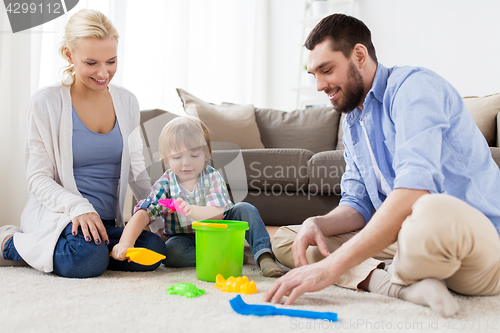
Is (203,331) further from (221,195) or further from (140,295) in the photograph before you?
(221,195)

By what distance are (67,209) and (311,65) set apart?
2.71 ft

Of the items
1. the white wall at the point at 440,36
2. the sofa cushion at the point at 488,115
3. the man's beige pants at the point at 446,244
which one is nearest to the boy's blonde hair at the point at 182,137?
the man's beige pants at the point at 446,244

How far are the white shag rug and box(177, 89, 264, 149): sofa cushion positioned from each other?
4.97 ft

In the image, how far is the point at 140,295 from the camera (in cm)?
92

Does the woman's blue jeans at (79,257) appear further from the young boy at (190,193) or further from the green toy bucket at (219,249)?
the green toy bucket at (219,249)

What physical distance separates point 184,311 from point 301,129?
2.10 meters

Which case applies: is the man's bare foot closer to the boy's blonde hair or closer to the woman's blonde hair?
the boy's blonde hair

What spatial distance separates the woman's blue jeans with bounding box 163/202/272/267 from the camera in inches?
50.2

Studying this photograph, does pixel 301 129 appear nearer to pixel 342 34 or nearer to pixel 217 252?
pixel 342 34

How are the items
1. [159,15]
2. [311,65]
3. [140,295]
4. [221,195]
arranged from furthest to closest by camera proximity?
1. [159,15]
2. [221,195]
3. [311,65]
4. [140,295]

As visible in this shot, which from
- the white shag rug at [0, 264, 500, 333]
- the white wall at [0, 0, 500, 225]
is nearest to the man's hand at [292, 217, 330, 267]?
the white shag rug at [0, 264, 500, 333]

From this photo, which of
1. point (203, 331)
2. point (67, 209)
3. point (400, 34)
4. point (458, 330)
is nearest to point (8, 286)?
point (67, 209)

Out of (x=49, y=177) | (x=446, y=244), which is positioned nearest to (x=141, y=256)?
(x=49, y=177)

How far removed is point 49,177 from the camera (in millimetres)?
1248
